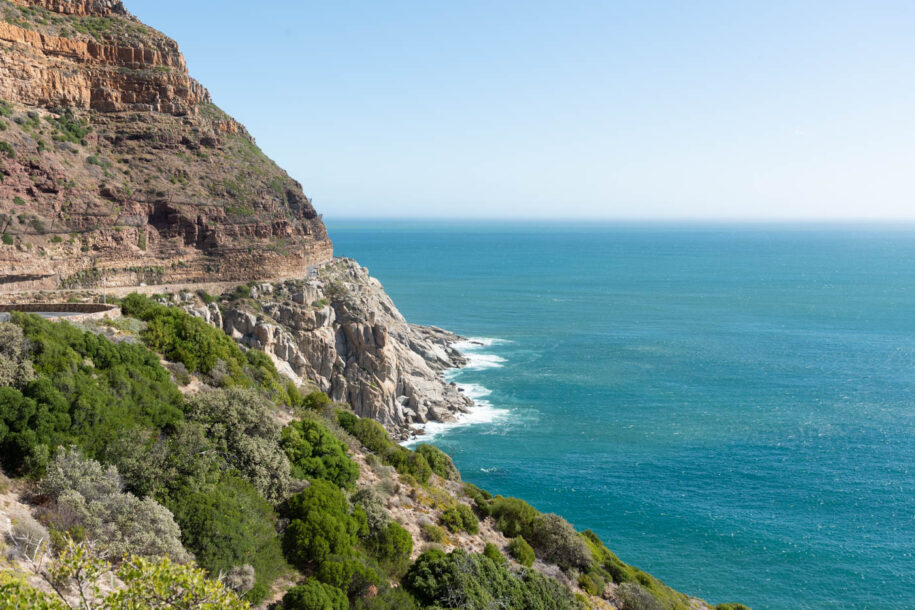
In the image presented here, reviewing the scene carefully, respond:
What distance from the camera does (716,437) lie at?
2175 inches

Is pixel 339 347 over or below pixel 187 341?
below

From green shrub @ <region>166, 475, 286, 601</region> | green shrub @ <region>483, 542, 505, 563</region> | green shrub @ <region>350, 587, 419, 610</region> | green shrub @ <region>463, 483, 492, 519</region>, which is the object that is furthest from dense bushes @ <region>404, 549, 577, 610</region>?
green shrub @ <region>463, 483, 492, 519</region>

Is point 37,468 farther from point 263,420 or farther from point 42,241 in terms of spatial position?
point 42,241

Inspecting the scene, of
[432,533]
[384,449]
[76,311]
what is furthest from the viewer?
[76,311]

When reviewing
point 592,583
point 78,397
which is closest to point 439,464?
point 592,583

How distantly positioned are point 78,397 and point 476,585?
12.9m

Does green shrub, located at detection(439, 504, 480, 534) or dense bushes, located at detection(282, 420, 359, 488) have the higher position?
dense bushes, located at detection(282, 420, 359, 488)

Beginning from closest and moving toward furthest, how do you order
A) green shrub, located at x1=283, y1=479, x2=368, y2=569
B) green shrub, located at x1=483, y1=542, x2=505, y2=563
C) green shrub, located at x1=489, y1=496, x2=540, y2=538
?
green shrub, located at x1=283, y1=479, x2=368, y2=569
green shrub, located at x1=483, y1=542, x2=505, y2=563
green shrub, located at x1=489, y1=496, x2=540, y2=538

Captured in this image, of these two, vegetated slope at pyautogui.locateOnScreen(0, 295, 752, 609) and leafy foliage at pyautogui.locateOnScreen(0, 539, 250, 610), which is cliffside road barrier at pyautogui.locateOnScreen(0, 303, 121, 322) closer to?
vegetated slope at pyautogui.locateOnScreen(0, 295, 752, 609)

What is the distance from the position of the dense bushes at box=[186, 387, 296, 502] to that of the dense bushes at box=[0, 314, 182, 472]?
1.01m

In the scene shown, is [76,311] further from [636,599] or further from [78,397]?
[636,599]

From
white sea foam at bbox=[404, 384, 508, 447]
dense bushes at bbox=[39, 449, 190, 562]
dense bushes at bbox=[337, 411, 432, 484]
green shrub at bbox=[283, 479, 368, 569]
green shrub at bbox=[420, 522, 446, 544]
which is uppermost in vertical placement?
dense bushes at bbox=[39, 449, 190, 562]

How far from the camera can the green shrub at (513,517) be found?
2692 cm

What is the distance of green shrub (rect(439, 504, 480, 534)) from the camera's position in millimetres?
24672
